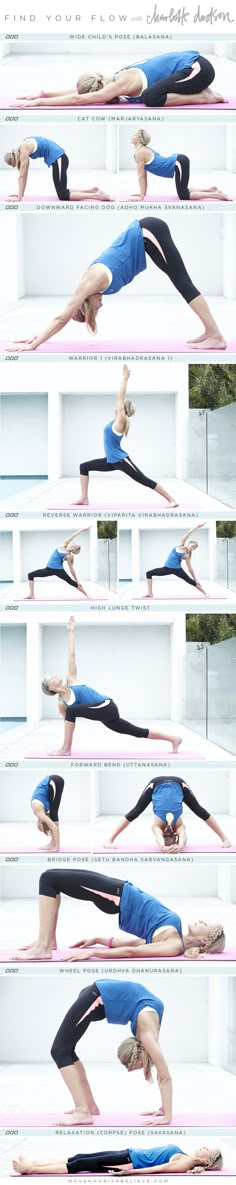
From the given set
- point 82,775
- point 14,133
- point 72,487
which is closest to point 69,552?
point 72,487

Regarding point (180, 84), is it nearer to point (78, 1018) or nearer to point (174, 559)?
point (174, 559)

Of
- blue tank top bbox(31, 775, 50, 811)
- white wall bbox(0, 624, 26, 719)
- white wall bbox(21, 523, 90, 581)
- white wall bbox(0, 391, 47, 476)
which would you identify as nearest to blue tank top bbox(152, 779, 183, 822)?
blue tank top bbox(31, 775, 50, 811)

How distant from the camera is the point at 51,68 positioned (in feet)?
42.3

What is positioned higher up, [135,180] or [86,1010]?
[135,180]

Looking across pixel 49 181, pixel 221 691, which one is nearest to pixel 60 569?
pixel 221 691

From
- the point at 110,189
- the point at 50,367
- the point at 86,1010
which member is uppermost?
the point at 110,189

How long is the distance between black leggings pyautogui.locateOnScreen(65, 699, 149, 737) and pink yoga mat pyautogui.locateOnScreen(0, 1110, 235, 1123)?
1817 mm

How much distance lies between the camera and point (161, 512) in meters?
12.0

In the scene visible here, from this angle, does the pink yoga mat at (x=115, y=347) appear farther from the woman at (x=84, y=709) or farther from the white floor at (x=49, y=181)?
the woman at (x=84, y=709)

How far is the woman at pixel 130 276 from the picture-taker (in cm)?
1181

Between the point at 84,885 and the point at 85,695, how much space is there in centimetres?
91

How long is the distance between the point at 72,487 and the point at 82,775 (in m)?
1.60

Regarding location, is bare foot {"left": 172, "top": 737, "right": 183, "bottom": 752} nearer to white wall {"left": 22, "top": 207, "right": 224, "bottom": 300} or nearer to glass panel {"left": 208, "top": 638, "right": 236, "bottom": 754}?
glass panel {"left": 208, "top": 638, "right": 236, "bottom": 754}

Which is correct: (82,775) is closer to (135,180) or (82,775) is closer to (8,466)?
(8,466)
